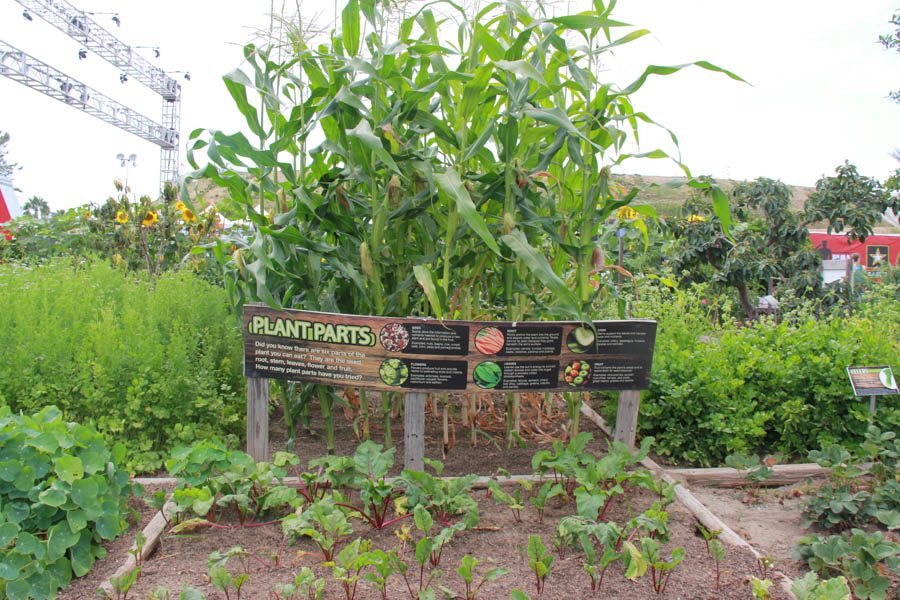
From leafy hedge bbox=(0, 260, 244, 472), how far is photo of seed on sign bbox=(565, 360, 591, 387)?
67.8 inches

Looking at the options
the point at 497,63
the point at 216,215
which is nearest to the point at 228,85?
the point at 497,63

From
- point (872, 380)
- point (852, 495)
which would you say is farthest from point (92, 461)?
point (872, 380)

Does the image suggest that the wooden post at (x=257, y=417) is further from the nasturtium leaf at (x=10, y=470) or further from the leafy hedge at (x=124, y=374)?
the nasturtium leaf at (x=10, y=470)

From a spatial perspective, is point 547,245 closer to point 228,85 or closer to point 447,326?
point 447,326

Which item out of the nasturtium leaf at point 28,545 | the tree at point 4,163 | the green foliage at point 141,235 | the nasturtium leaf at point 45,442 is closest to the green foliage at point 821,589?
the nasturtium leaf at point 28,545

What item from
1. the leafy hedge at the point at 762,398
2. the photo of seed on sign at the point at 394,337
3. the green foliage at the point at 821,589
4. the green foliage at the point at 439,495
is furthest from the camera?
the leafy hedge at the point at 762,398

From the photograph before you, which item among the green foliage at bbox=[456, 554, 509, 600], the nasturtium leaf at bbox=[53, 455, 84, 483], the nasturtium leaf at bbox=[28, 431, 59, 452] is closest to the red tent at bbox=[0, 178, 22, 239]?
the nasturtium leaf at bbox=[28, 431, 59, 452]

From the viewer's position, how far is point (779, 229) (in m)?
6.56

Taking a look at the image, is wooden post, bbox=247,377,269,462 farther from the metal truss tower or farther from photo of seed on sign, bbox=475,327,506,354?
the metal truss tower

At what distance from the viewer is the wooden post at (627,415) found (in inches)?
112

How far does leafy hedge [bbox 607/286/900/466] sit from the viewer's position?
313cm

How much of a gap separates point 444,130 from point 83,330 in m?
2.18

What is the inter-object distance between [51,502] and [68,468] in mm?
110

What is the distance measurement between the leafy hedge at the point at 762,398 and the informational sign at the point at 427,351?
790 millimetres
